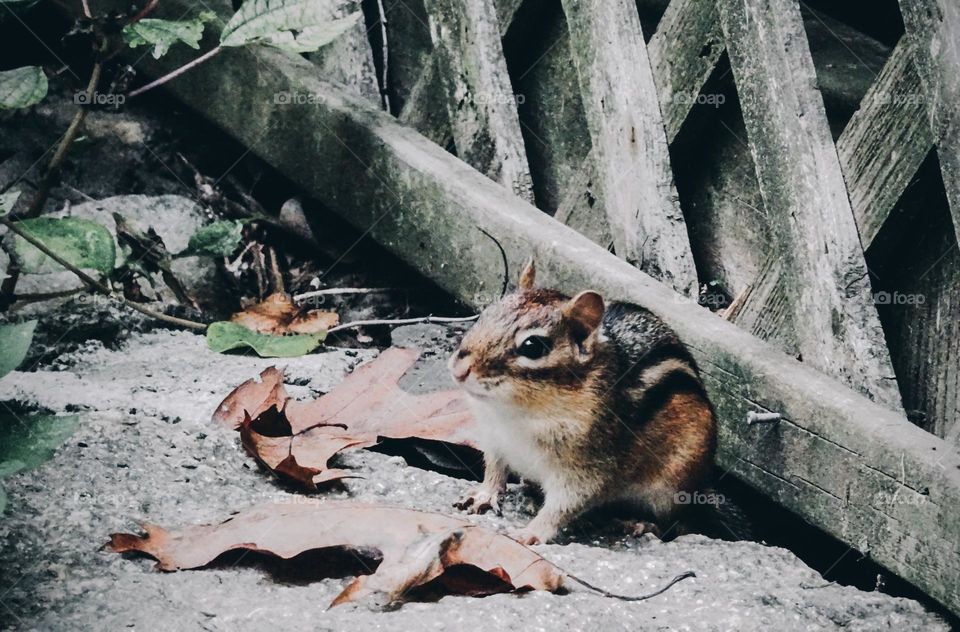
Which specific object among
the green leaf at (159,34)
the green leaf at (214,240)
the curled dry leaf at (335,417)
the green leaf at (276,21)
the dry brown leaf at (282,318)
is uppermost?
the green leaf at (276,21)

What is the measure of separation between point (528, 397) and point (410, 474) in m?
0.39

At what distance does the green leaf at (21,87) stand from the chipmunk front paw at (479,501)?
1.57m

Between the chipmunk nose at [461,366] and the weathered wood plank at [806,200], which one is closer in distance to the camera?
the weathered wood plank at [806,200]

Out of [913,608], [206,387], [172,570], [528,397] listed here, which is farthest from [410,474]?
[913,608]

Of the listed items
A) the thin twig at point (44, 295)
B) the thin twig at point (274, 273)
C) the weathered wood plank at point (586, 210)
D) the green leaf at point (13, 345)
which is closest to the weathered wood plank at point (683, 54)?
the weathered wood plank at point (586, 210)

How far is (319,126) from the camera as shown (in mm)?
4207

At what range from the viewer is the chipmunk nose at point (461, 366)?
310 cm

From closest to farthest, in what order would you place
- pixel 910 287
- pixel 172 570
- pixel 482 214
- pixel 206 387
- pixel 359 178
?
pixel 172 570 < pixel 910 287 < pixel 206 387 < pixel 482 214 < pixel 359 178

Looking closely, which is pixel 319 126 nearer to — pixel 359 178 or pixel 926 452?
pixel 359 178

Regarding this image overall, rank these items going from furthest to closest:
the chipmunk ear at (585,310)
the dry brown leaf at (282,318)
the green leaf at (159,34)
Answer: the dry brown leaf at (282,318)
the green leaf at (159,34)
the chipmunk ear at (585,310)

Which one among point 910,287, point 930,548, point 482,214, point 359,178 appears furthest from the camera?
point 359,178

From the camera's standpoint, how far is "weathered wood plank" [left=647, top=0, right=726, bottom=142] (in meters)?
3.31

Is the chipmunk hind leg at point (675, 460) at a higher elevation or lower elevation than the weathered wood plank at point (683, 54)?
lower

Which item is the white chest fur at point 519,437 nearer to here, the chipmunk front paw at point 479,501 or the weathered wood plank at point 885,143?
the chipmunk front paw at point 479,501
